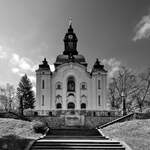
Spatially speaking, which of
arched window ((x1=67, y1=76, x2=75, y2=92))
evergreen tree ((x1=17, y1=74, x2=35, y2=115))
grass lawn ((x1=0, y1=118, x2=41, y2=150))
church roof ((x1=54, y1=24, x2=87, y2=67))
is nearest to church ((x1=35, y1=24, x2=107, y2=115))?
arched window ((x1=67, y1=76, x2=75, y2=92))

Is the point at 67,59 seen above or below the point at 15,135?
above

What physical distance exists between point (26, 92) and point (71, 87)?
19.4 m

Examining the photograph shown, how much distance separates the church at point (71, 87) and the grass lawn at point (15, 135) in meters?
14.7

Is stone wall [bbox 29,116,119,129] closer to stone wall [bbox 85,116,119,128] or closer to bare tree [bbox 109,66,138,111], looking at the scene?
stone wall [bbox 85,116,119,128]

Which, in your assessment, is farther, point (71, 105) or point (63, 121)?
point (71, 105)

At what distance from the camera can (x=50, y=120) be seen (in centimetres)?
2702

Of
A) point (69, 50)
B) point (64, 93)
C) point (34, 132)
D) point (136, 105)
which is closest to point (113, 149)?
point (34, 132)

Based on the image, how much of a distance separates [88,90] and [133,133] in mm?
19126

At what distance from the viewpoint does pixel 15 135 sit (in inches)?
670

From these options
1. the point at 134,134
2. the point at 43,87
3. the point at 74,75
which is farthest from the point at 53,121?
the point at 74,75

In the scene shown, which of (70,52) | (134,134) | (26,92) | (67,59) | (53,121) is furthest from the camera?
(26,92)

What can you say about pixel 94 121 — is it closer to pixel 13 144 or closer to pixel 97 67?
pixel 97 67

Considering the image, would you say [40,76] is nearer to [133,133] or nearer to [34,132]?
[34,132]

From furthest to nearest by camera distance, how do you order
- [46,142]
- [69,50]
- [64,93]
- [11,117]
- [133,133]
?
[69,50], [64,93], [11,117], [133,133], [46,142]
